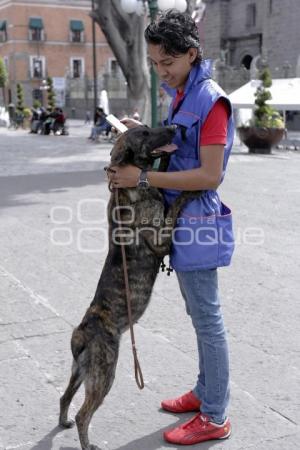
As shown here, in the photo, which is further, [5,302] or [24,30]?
[24,30]

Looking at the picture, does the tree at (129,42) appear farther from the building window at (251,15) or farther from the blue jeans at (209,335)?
the building window at (251,15)

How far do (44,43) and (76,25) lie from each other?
4.06m

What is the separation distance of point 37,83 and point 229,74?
92.4 feet

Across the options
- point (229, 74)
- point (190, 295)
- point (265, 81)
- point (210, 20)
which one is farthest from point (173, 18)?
point (210, 20)

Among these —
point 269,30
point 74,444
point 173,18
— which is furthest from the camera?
point 269,30

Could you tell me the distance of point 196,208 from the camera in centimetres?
281

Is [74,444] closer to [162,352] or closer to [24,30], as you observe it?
[162,352]

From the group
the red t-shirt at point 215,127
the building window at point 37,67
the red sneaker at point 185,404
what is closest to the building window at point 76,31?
the building window at point 37,67

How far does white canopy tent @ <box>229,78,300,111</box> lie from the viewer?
19.5 meters

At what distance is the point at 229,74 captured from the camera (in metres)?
41.9

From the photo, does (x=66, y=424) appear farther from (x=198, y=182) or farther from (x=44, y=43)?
(x=44, y=43)

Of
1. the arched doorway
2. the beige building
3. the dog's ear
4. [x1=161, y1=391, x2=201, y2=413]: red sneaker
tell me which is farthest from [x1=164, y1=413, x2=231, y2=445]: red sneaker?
the beige building

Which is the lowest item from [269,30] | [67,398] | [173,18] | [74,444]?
[74,444]

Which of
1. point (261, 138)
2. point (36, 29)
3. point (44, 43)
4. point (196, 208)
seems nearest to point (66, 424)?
point (196, 208)
